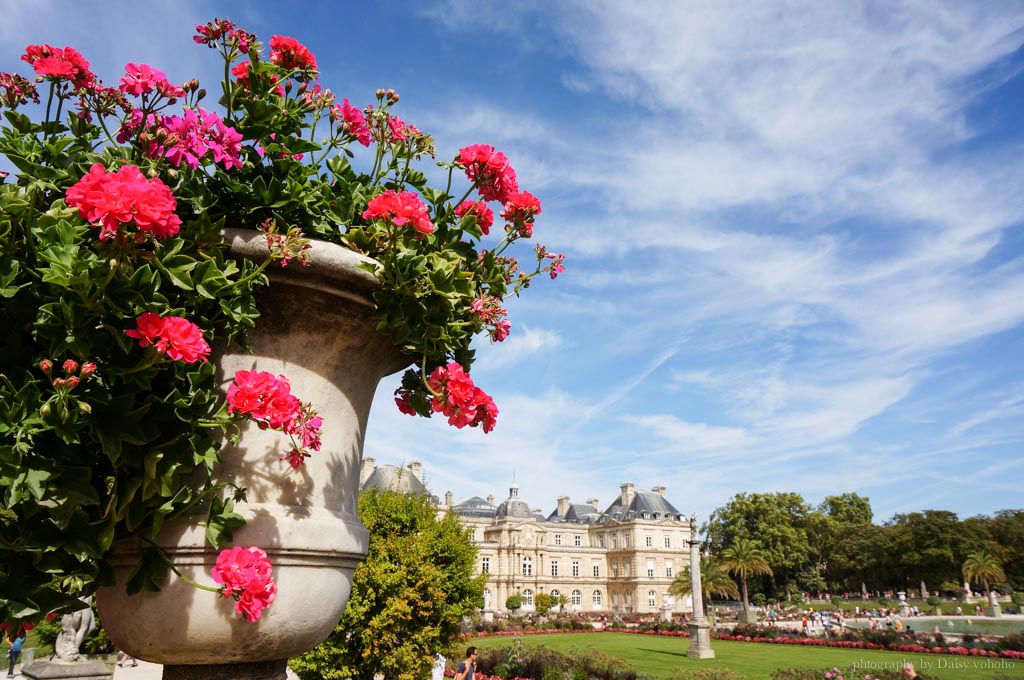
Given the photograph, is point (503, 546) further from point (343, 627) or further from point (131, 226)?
point (131, 226)

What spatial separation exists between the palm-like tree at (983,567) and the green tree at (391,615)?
161ft

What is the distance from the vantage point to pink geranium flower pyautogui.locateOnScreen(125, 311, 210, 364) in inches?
58.7

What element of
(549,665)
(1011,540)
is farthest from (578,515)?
(549,665)

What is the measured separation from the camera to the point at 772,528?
56.4m

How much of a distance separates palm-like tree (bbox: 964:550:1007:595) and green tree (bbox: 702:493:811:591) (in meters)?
12.3

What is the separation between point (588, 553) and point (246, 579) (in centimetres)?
6893

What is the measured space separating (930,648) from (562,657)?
14320 mm

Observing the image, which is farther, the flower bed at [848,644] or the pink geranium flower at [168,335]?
the flower bed at [848,644]

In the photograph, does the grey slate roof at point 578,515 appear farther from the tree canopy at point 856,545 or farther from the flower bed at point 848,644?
the flower bed at point 848,644

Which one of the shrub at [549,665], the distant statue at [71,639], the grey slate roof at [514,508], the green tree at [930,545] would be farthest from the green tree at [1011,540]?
the distant statue at [71,639]

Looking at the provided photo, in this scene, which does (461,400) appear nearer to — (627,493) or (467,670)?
(467,670)

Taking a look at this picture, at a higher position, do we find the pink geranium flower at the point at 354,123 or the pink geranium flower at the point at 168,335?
the pink geranium flower at the point at 354,123

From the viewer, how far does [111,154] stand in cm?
189

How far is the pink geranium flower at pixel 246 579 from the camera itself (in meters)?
1.68
